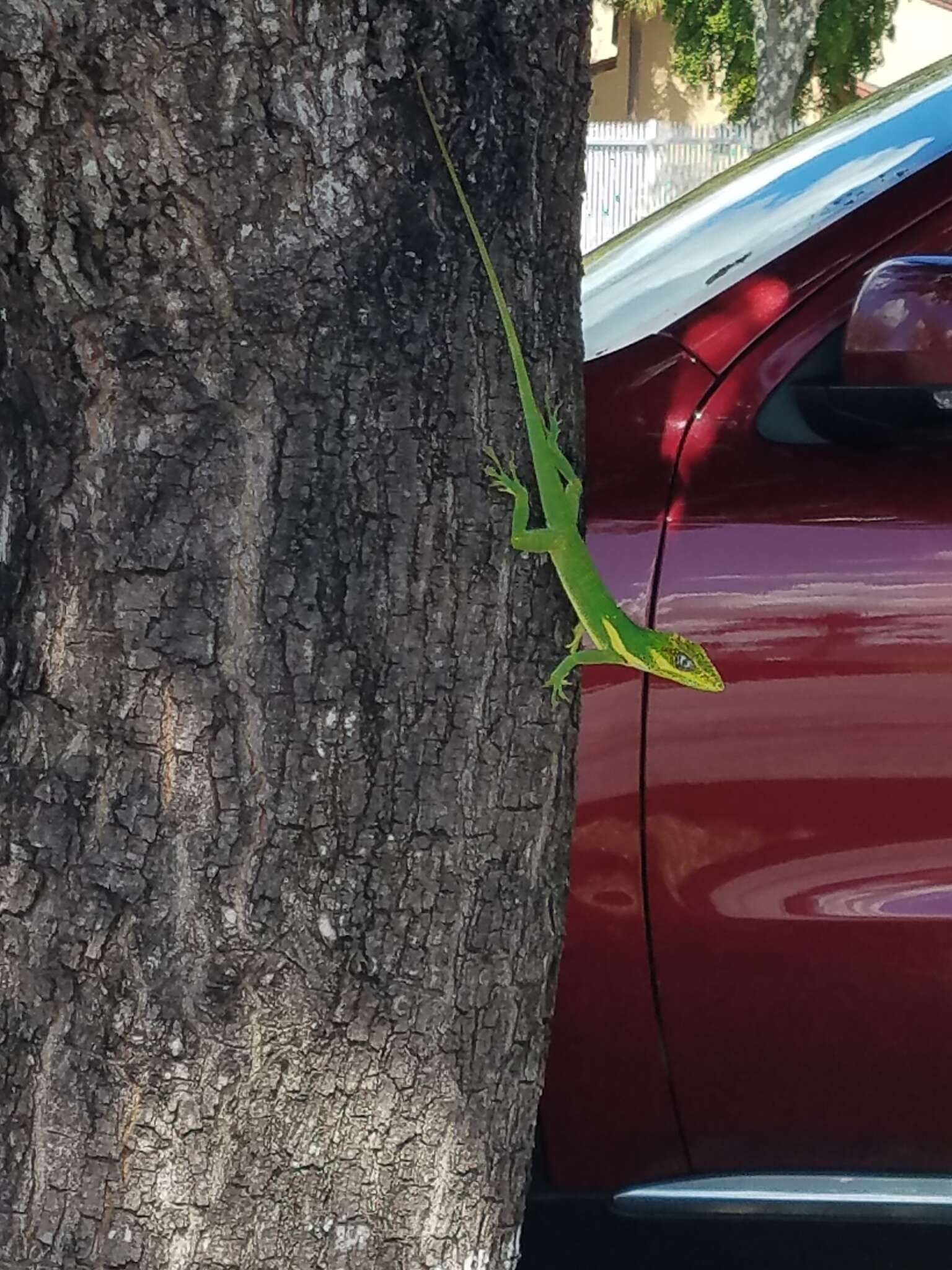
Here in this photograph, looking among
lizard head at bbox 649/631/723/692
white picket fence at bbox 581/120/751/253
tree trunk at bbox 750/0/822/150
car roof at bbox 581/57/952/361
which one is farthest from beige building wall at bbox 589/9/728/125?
lizard head at bbox 649/631/723/692

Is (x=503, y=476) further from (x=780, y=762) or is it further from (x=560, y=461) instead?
(x=780, y=762)

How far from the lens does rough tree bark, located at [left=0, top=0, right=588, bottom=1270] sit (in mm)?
1368

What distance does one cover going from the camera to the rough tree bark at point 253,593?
1368 millimetres

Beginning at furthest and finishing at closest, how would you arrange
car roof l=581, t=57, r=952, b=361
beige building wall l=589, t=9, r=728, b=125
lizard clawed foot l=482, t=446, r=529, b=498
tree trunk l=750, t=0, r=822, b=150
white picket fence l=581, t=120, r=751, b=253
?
1. beige building wall l=589, t=9, r=728, b=125
2. white picket fence l=581, t=120, r=751, b=253
3. tree trunk l=750, t=0, r=822, b=150
4. car roof l=581, t=57, r=952, b=361
5. lizard clawed foot l=482, t=446, r=529, b=498

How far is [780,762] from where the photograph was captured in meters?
2.35

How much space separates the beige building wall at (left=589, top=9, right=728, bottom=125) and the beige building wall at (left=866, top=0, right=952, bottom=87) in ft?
9.62

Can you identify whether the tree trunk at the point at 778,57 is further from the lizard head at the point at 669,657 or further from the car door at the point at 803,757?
the lizard head at the point at 669,657

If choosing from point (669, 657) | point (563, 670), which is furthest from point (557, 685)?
point (669, 657)

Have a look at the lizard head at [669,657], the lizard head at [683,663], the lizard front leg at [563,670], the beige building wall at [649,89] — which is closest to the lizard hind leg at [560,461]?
the lizard front leg at [563,670]

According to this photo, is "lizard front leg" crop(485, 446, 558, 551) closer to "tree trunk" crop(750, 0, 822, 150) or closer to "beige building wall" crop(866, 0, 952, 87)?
"tree trunk" crop(750, 0, 822, 150)

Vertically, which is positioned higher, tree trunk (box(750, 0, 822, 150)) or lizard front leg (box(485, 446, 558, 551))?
tree trunk (box(750, 0, 822, 150))

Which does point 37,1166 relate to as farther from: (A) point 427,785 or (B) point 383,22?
(B) point 383,22

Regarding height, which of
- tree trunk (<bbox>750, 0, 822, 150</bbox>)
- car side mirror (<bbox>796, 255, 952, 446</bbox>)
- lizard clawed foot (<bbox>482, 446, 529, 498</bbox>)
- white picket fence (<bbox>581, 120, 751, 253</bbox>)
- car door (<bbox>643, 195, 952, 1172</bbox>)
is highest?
tree trunk (<bbox>750, 0, 822, 150</bbox>)

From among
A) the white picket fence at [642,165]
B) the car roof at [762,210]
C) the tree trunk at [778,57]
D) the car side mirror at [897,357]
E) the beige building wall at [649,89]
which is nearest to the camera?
the car side mirror at [897,357]
